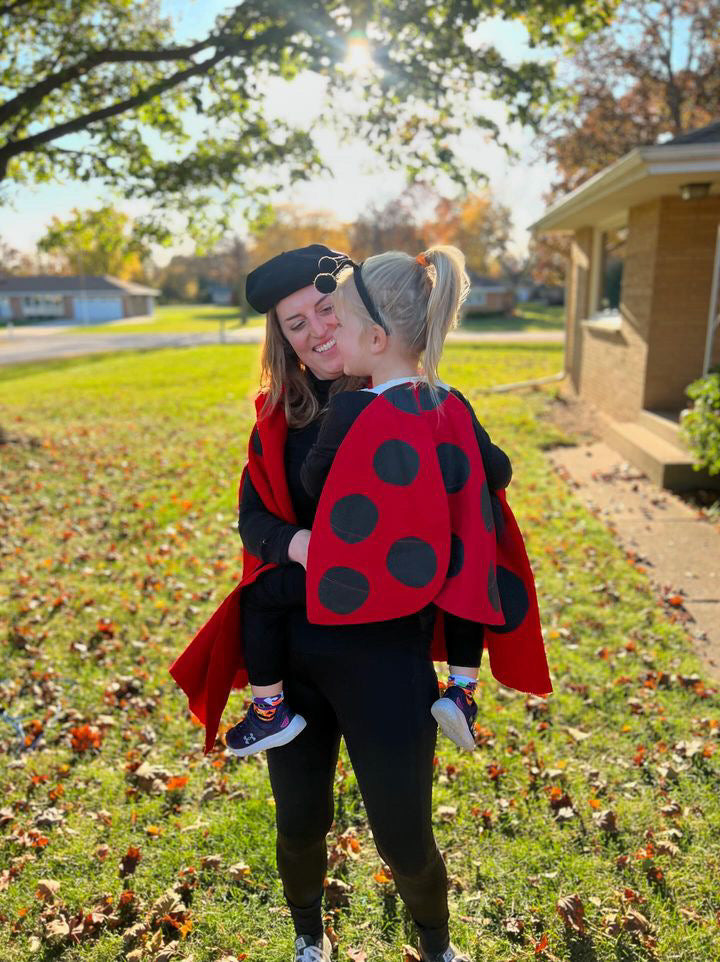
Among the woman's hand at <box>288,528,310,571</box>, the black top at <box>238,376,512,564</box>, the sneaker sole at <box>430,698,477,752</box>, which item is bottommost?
the sneaker sole at <box>430,698,477,752</box>

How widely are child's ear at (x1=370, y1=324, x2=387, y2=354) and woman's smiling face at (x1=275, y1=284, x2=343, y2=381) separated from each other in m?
0.36

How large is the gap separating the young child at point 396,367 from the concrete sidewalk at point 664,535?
3.08m

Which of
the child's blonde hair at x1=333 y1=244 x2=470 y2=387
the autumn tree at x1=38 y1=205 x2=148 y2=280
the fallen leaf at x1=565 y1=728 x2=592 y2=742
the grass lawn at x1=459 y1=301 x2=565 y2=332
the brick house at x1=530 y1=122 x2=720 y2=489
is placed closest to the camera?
the child's blonde hair at x1=333 y1=244 x2=470 y2=387

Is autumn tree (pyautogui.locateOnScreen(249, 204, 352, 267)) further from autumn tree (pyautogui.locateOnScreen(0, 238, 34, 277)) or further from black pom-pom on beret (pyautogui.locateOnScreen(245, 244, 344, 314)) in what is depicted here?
black pom-pom on beret (pyautogui.locateOnScreen(245, 244, 344, 314))

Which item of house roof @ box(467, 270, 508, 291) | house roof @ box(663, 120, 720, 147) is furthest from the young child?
house roof @ box(467, 270, 508, 291)

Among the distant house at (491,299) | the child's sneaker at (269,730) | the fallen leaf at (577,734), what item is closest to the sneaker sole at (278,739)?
the child's sneaker at (269,730)

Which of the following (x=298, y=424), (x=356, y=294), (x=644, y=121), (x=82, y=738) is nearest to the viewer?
(x=356, y=294)

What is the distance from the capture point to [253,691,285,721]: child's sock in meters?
2.06

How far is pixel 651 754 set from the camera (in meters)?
3.65

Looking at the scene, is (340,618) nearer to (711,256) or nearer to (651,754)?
(651,754)

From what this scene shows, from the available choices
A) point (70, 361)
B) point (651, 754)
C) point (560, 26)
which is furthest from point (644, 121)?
point (651, 754)

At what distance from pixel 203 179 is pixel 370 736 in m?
11.9

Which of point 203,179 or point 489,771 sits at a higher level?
point 203,179

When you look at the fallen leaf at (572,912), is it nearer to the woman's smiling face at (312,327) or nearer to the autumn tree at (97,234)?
the woman's smiling face at (312,327)
